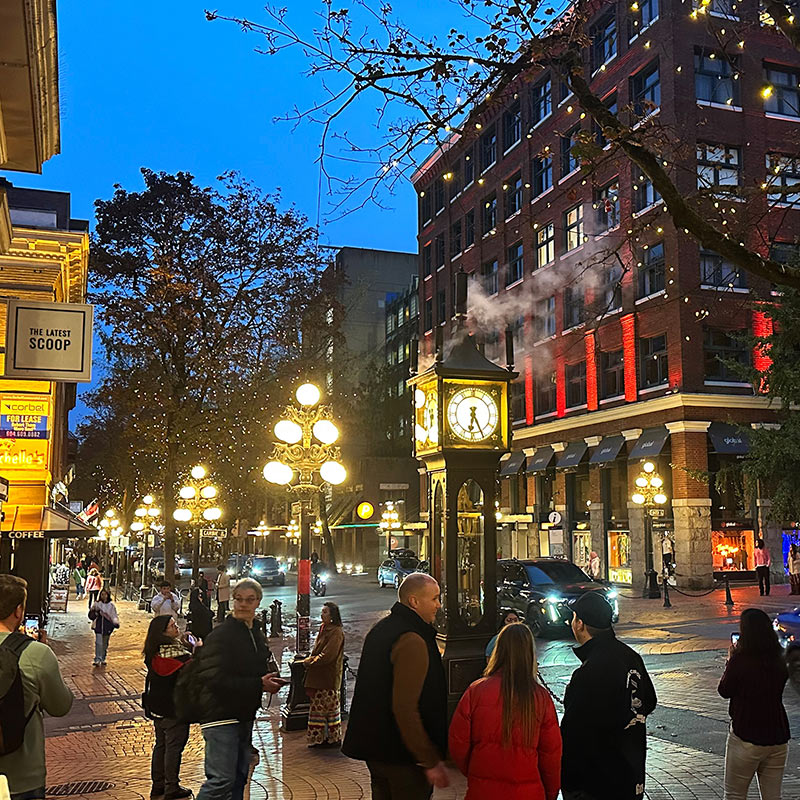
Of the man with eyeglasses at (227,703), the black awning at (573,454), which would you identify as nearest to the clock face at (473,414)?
the man with eyeglasses at (227,703)

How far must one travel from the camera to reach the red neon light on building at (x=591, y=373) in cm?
3997

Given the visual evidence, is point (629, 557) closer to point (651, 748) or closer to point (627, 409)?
point (627, 409)

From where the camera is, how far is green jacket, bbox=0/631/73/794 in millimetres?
4602

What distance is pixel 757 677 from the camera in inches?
229

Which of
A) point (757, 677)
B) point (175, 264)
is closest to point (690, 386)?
point (175, 264)

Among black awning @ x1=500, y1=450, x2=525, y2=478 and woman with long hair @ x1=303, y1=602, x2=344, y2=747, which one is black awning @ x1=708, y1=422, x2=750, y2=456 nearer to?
black awning @ x1=500, y1=450, x2=525, y2=478

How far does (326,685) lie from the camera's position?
947cm

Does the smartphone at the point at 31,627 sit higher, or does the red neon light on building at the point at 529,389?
the red neon light on building at the point at 529,389

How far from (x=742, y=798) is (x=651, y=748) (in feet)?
11.4

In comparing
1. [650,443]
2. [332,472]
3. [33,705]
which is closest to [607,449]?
[650,443]

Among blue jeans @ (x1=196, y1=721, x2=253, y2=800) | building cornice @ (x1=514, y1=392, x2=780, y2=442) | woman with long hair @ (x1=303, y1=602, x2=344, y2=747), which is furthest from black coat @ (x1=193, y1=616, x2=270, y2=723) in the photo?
building cornice @ (x1=514, y1=392, x2=780, y2=442)

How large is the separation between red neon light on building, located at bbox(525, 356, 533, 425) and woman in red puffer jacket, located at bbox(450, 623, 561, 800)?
137 feet

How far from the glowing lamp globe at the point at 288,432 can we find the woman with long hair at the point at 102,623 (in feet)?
24.3

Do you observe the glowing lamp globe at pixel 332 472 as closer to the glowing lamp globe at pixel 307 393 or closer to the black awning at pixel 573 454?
the glowing lamp globe at pixel 307 393
